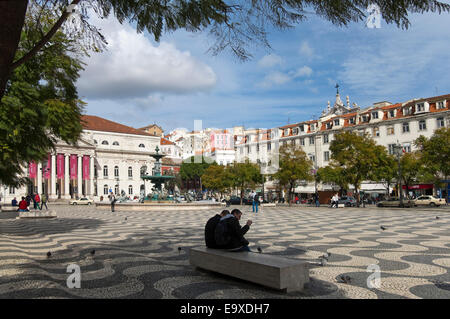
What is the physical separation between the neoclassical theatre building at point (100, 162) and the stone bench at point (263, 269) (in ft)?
206

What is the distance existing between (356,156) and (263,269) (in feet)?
111

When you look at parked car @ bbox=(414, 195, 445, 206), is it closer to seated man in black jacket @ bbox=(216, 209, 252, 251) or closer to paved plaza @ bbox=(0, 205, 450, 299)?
paved plaza @ bbox=(0, 205, 450, 299)

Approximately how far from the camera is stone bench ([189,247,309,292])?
4.99 meters

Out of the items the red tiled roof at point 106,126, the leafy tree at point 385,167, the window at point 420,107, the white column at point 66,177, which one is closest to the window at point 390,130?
the window at point 420,107

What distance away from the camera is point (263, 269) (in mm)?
5137

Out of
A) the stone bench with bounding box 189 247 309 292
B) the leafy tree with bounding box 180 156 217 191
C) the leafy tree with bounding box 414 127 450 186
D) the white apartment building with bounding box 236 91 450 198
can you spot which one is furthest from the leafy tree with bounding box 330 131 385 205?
the leafy tree with bounding box 180 156 217 191

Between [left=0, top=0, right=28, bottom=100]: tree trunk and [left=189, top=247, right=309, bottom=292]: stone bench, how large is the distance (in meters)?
3.86

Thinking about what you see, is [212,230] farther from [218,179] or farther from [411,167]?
[218,179]

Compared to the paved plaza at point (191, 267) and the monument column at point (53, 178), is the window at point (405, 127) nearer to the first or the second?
the paved plaza at point (191, 267)

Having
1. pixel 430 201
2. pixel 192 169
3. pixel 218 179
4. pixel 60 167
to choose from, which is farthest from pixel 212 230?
pixel 192 169

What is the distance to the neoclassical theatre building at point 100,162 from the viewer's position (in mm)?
67188
